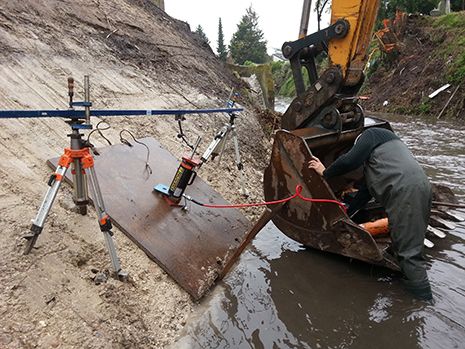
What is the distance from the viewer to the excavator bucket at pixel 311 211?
11.9ft

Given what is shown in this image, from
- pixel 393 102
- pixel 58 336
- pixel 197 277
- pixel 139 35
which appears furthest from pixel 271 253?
pixel 393 102

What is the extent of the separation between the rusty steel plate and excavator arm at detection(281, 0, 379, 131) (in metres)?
1.65

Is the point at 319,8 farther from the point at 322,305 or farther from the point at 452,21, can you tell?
the point at 452,21

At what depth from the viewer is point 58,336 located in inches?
94.7

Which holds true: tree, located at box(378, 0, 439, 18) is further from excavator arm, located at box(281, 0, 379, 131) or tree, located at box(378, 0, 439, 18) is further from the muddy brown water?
the muddy brown water

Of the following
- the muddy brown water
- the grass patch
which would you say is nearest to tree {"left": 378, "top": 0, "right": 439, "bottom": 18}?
the grass patch

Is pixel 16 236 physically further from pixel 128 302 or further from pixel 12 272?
pixel 128 302

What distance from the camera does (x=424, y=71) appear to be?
19.4 meters

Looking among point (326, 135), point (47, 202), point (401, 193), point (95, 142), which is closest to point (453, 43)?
point (326, 135)

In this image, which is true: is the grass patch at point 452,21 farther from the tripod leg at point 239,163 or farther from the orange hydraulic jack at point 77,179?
the orange hydraulic jack at point 77,179

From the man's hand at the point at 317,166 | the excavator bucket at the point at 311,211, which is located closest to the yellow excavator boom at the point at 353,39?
the excavator bucket at the point at 311,211

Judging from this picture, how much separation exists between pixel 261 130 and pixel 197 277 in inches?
224

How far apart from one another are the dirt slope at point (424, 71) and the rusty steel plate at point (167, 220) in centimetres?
1522

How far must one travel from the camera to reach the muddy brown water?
3.01 metres
